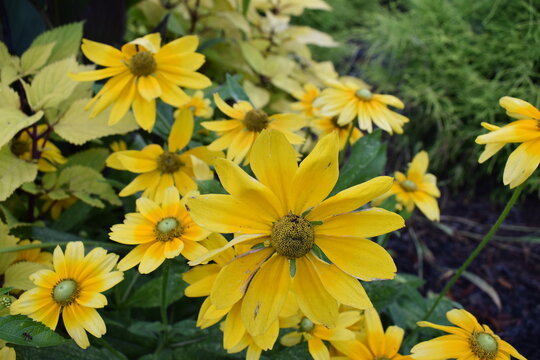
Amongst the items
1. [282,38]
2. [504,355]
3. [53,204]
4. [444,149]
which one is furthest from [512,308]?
[53,204]

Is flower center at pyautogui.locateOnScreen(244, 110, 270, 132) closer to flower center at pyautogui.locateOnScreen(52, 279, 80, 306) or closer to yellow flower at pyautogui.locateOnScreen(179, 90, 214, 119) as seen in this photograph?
yellow flower at pyautogui.locateOnScreen(179, 90, 214, 119)

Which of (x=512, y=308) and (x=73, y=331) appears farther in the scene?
(x=512, y=308)

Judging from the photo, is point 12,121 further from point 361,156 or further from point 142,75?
point 361,156

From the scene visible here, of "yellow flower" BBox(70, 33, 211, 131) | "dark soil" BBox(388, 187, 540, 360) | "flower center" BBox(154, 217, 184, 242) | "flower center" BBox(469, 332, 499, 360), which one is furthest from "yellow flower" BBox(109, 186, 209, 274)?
"dark soil" BBox(388, 187, 540, 360)

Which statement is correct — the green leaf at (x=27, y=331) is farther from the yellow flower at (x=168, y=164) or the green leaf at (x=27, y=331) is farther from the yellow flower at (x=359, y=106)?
the yellow flower at (x=359, y=106)

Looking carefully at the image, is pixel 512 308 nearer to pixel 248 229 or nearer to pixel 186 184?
pixel 186 184

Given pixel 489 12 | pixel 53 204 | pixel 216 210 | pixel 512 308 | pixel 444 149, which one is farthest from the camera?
pixel 489 12

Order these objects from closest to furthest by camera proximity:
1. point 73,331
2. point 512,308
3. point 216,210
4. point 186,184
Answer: point 216,210 < point 73,331 < point 186,184 < point 512,308
